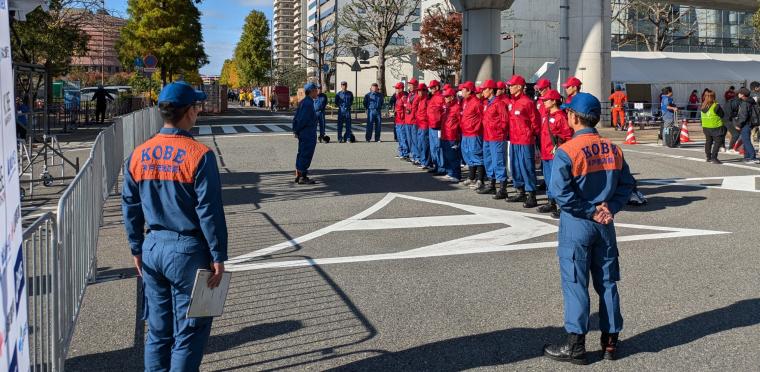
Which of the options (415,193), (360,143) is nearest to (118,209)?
(415,193)

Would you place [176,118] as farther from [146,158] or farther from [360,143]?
[360,143]

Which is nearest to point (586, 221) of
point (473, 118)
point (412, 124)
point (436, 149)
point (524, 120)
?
point (524, 120)

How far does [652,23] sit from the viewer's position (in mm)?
63875

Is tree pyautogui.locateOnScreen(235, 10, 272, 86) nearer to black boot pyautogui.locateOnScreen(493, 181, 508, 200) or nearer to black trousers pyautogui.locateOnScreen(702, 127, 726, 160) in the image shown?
black trousers pyautogui.locateOnScreen(702, 127, 726, 160)

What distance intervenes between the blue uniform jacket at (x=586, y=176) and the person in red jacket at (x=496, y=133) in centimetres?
734

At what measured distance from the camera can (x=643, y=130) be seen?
3102cm

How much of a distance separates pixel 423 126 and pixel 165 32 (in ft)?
130

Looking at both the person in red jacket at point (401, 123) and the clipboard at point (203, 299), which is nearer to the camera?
the clipboard at point (203, 299)

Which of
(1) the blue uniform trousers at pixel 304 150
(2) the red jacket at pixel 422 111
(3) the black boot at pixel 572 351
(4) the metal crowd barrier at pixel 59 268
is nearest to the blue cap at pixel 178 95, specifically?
(4) the metal crowd barrier at pixel 59 268

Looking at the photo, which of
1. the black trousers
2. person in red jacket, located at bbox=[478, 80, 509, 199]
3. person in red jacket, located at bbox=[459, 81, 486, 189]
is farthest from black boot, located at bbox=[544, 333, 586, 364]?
the black trousers

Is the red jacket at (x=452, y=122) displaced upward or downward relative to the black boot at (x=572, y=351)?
upward

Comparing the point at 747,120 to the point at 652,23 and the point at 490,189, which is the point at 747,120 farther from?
the point at 652,23

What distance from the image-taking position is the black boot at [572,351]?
500cm

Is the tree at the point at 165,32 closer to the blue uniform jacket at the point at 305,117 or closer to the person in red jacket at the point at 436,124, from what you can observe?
the person in red jacket at the point at 436,124
